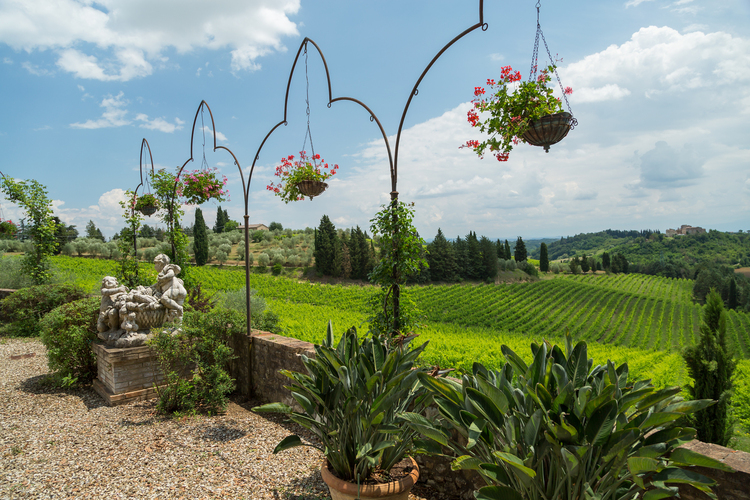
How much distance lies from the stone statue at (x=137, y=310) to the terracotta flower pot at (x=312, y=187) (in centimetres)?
241

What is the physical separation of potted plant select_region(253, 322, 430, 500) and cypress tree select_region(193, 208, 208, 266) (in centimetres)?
3967

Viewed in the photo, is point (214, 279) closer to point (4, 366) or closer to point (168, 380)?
point (4, 366)

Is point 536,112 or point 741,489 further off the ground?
point 536,112

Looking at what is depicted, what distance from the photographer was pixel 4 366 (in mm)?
6613

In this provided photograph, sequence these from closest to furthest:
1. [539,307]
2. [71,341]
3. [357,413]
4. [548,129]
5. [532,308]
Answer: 1. [357,413]
2. [548,129]
3. [71,341]
4. [532,308]
5. [539,307]

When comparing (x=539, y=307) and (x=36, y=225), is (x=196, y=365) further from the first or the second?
(x=539, y=307)

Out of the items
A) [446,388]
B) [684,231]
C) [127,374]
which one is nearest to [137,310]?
[127,374]

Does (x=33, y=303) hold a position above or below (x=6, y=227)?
below

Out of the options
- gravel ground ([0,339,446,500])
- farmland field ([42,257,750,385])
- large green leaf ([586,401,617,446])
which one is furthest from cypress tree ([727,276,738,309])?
large green leaf ([586,401,617,446])

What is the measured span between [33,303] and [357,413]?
1051 cm

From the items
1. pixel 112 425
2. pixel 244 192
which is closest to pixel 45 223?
pixel 244 192

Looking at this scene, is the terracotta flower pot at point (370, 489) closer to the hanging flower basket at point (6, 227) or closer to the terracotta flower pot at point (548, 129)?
the terracotta flower pot at point (548, 129)

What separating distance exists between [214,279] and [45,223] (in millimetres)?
17197

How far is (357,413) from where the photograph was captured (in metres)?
2.49
